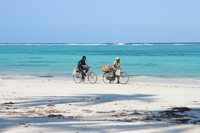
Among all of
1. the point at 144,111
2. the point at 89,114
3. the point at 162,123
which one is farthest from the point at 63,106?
the point at 162,123

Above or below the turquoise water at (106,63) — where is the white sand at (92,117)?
below

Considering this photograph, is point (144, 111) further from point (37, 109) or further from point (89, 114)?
point (37, 109)

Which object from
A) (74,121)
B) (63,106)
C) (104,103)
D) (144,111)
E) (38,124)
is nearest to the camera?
(38,124)

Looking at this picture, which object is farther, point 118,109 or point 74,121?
point 118,109

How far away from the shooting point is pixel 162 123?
711cm

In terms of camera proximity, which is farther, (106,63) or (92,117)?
(106,63)

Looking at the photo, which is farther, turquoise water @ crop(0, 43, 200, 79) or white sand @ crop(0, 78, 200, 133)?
turquoise water @ crop(0, 43, 200, 79)

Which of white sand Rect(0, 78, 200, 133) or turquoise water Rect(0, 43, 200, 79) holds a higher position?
turquoise water Rect(0, 43, 200, 79)

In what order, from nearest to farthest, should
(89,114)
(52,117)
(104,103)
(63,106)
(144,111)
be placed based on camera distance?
1. (52,117)
2. (89,114)
3. (144,111)
4. (63,106)
5. (104,103)

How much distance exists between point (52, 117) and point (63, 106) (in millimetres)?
2043

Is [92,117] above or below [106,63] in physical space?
below

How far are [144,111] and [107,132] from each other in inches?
123

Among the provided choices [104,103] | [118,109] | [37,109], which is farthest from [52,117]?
[104,103]

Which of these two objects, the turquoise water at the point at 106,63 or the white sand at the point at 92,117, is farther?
the turquoise water at the point at 106,63
